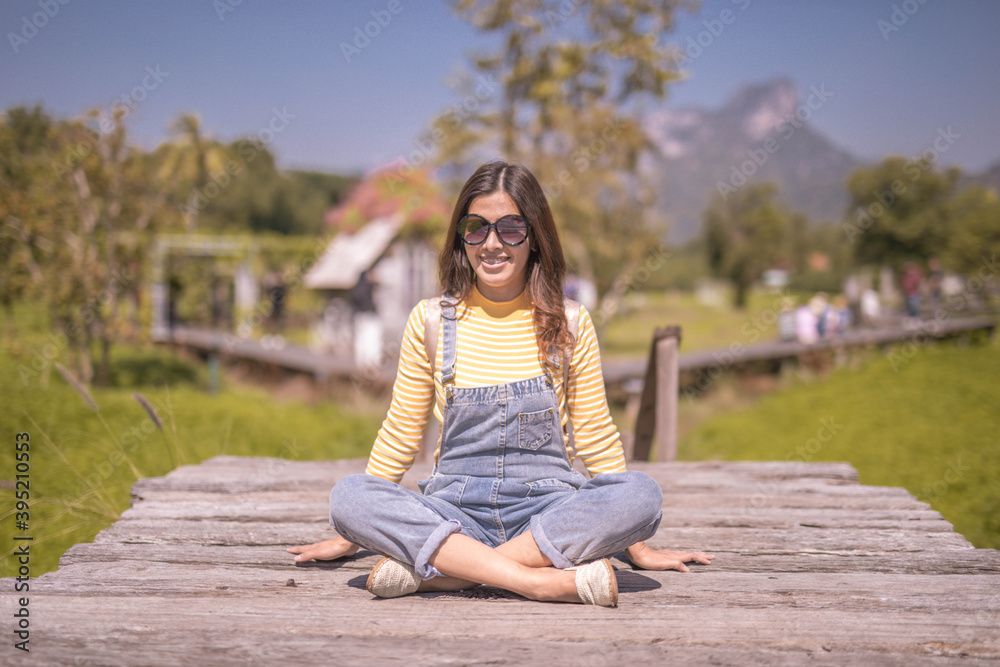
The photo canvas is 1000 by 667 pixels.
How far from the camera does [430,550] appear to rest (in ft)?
6.99

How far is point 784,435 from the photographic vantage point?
9.67 m

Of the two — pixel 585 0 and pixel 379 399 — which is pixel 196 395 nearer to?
pixel 379 399

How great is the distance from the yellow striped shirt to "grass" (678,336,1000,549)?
4591mm

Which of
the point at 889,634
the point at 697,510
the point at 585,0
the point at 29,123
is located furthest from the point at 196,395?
the point at 585,0

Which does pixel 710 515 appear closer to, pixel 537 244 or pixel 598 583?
pixel 598 583

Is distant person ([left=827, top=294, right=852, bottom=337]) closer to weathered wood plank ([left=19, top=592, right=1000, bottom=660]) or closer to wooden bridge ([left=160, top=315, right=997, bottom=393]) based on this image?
wooden bridge ([left=160, top=315, right=997, bottom=393])

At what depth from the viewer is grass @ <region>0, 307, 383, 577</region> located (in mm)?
4223

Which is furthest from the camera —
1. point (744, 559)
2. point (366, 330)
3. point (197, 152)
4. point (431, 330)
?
point (197, 152)

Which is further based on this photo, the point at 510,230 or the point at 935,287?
the point at 935,287

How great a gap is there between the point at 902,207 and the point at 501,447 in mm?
28606

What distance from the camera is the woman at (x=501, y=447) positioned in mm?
2162

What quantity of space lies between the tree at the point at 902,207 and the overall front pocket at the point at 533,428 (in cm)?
2462
